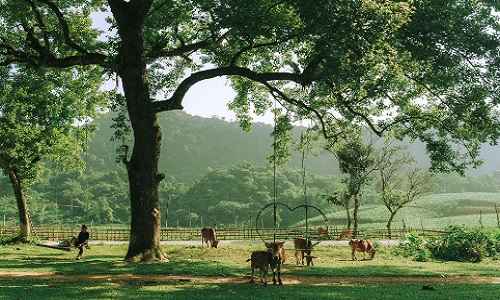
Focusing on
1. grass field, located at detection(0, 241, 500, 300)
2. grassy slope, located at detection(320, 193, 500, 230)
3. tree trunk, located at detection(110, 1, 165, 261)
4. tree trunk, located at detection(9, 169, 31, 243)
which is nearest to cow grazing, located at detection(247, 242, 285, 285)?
grass field, located at detection(0, 241, 500, 300)

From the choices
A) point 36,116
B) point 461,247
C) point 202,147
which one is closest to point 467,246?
point 461,247

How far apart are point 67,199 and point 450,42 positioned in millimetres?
78806

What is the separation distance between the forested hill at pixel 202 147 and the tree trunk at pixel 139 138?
98568 mm

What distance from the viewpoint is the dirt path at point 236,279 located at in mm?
13469

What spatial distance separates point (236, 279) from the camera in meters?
14.0

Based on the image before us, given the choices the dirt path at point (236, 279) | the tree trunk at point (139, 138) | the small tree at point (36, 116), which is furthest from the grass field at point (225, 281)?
the small tree at point (36, 116)

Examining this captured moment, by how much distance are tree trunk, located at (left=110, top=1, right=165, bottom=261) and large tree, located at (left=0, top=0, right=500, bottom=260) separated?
0.12 ft

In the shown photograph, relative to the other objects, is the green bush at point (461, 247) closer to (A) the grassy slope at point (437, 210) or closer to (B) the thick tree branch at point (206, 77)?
(B) the thick tree branch at point (206, 77)

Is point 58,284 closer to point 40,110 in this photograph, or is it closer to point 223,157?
point 40,110

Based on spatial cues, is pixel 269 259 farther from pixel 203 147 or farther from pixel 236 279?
pixel 203 147

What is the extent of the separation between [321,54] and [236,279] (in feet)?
25.2

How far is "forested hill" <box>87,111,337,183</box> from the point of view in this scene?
→ 121938mm

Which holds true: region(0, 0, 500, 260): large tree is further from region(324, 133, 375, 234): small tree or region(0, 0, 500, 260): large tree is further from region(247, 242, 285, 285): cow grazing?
region(324, 133, 375, 234): small tree

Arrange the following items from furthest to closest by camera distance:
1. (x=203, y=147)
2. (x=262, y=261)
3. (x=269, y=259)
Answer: (x=203, y=147) < (x=262, y=261) < (x=269, y=259)
